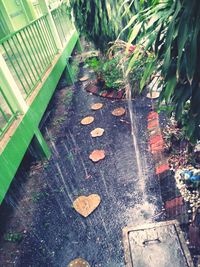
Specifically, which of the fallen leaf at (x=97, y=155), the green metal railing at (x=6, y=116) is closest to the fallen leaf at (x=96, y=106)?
the fallen leaf at (x=97, y=155)

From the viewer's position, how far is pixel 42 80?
4.11m

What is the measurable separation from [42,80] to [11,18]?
8.90ft

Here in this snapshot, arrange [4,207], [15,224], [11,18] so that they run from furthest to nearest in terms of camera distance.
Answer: [11,18] < [4,207] < [15,224]

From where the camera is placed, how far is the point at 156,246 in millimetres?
2039

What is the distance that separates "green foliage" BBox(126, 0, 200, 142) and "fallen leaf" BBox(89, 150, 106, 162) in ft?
5.82

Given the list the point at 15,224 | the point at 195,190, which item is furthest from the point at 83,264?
the point at 195,190

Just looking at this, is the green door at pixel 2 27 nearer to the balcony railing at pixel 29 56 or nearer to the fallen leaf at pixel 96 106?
the balcony railing at pixel 29 56

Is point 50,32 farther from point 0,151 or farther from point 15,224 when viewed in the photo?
point 15,224

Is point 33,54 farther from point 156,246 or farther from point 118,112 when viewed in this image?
point 156,246

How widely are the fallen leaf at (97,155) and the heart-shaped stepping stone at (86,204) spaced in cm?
70

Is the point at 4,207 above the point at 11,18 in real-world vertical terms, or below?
below

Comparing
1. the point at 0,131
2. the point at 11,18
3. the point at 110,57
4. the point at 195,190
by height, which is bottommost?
the point at 195,190

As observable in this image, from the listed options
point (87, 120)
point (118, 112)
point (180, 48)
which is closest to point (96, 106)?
point (87, 120)

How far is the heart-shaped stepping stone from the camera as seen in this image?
2754 millimetres
